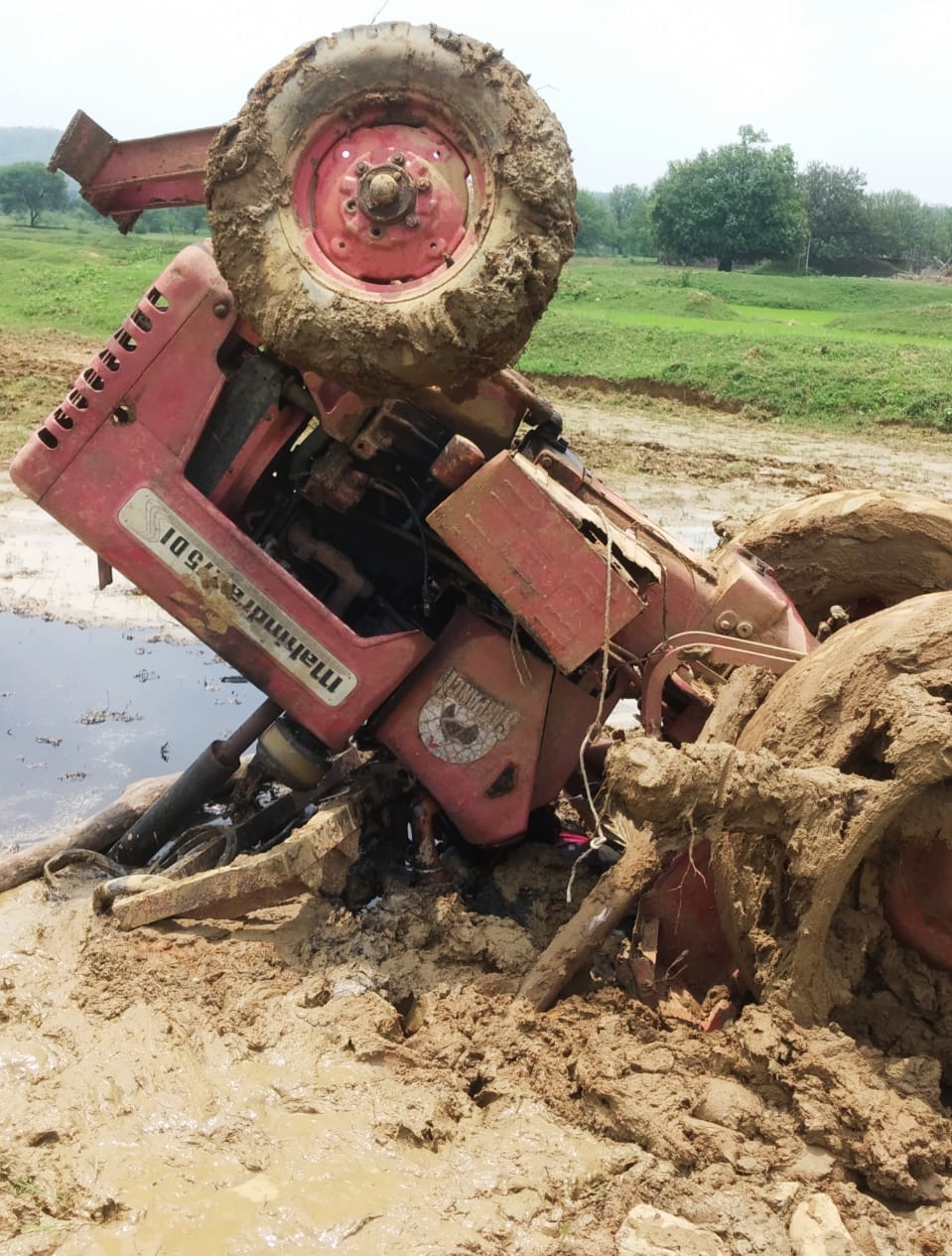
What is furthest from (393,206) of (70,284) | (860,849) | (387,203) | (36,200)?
(36,200)

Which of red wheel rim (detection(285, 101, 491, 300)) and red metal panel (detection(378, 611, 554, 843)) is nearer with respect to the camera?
red wheel rim (detection(285, 101, 491, 300))

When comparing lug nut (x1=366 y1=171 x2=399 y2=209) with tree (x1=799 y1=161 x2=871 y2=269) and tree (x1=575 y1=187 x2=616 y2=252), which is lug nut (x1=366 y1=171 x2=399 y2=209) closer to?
tree (x1=799 y1=161 x2=871 y2=269)

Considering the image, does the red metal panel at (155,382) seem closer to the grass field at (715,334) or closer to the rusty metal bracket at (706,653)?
the rusty metal bracket at (706,653)

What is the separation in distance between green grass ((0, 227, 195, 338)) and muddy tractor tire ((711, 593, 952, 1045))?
19.3 m

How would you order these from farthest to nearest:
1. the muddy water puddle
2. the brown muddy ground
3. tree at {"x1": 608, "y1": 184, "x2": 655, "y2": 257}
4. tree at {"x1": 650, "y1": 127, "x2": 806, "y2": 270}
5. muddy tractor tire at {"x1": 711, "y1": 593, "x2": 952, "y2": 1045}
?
tree at {"x1": 608, "y1": 184, "x2": 655, "y2": 257}, tree at {"x1": 650, "y1": 127, "x2": 806, "y2": 270}, the muddy water puddle, muddy tractor tire at {"x1": 711, "y1": 593, "x2": 952, "y2": 1045}, the brown muddy ground

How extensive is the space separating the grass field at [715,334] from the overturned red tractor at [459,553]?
12800 mm

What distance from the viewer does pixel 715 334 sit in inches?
847

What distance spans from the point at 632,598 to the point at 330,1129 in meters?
1.70

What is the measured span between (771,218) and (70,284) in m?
40.9

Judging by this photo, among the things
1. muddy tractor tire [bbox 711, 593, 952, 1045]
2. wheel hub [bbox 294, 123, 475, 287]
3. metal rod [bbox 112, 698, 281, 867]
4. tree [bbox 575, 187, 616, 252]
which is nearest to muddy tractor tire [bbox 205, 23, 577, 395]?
wheel hub [bbox 294, 123, 475, 287]

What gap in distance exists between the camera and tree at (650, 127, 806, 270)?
57.1 m

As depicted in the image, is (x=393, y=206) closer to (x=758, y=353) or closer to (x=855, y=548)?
(x=855, y=548)

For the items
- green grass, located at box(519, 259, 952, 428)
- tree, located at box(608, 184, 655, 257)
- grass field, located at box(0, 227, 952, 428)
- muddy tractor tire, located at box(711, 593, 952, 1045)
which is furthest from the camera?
tree, located at box(608, 184, 655, 257)

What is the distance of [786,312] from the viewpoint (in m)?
31.3
